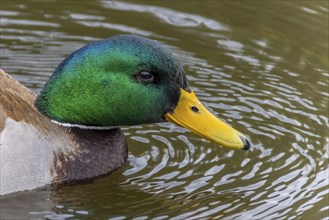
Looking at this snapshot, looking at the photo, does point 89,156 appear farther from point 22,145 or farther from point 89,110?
point 22,145

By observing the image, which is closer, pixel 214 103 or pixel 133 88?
pixel 133 88

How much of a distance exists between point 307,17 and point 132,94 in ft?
13.7

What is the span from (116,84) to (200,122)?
720 millimetres

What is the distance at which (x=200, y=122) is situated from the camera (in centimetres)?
884

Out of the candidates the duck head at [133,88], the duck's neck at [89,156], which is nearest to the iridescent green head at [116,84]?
the duck head at [133,88]

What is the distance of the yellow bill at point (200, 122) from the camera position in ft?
28.8

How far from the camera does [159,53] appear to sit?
8695mm

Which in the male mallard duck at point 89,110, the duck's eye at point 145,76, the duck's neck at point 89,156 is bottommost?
the duck's neck at point 89,156

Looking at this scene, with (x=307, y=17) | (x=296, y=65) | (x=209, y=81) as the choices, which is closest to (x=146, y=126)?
(x=209, y=81)

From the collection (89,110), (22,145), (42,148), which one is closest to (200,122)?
(89,110)

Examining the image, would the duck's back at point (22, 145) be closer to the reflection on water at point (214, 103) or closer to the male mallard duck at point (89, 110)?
the male mallard duck at point (89, 110)

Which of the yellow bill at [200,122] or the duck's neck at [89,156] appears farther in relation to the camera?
the duck's neck at [89,156]

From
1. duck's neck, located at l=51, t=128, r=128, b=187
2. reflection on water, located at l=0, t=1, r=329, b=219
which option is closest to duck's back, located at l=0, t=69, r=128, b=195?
duck's neck, located at l=51, t=128, r=128, b=187

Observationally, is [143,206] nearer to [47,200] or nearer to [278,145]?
[47,200]
